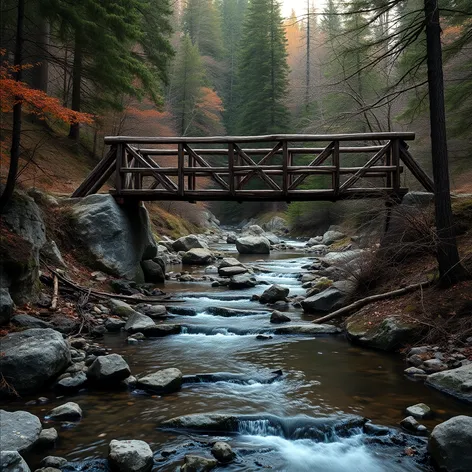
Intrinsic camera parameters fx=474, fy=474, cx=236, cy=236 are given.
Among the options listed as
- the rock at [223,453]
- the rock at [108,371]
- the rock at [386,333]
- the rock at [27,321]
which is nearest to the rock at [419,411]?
the rock at [223,453]

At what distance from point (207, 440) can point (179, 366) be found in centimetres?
227

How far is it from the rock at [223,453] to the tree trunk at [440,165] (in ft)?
17.0

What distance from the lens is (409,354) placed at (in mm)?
7297

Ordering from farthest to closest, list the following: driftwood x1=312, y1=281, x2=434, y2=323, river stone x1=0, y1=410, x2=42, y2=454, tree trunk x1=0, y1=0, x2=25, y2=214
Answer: driftwood x1=312, y1=281, x2=434, y2=323 < tree trunk x1=0, y1=0, x2=25, y2=214 < river stone x1=0, y1=410, x2=42, y2=454

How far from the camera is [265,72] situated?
136 ft

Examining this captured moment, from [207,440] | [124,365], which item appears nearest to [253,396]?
[207,440]

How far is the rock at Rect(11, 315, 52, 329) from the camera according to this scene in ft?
24.0

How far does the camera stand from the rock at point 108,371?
6.04m

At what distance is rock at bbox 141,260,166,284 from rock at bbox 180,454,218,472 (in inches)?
398

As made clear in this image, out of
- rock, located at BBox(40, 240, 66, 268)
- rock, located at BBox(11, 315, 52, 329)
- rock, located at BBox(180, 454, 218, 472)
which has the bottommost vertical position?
rock, located at BBox(180, 454, 218, 472)

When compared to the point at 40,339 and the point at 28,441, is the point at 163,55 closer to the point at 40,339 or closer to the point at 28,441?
the point at 40,339

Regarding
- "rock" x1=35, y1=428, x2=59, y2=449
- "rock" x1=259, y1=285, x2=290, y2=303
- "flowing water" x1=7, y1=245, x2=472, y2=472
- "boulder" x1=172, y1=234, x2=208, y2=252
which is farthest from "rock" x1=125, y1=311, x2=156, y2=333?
"boulder" x1=172, y1=234, x2=208, y2=252

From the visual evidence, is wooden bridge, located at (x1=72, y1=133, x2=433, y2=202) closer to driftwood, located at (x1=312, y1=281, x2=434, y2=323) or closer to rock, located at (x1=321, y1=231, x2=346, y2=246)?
driftwood, located at (x1=312, y1=281, x2=434, y2=323)

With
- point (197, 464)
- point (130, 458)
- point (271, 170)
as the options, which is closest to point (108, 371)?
point (130, 458)
